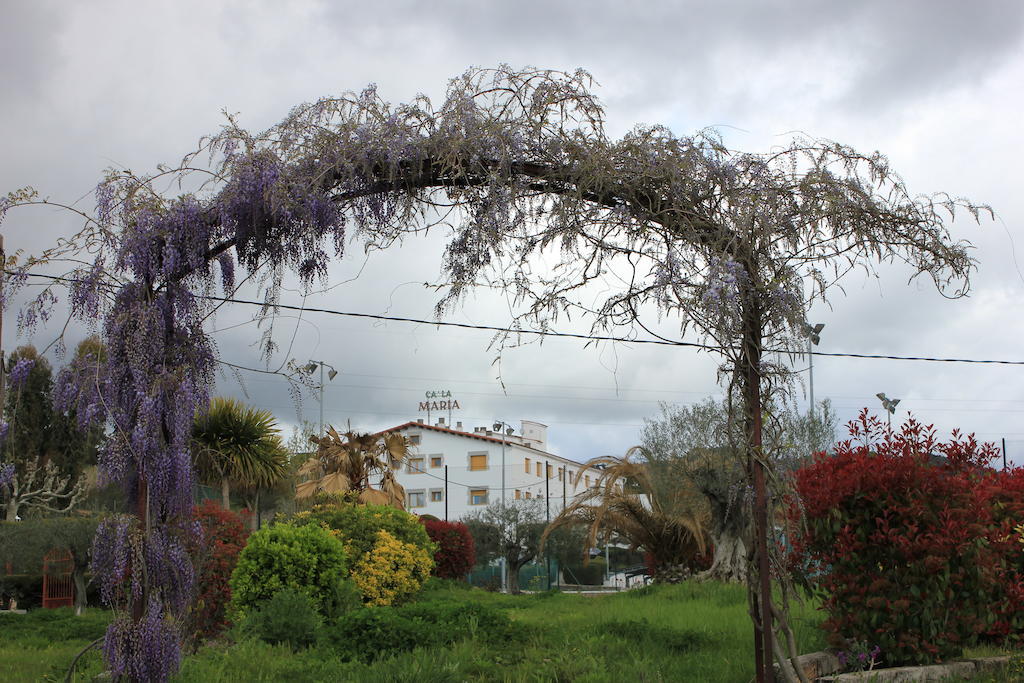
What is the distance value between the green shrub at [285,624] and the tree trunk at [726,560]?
951cm

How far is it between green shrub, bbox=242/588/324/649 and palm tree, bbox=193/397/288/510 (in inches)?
443

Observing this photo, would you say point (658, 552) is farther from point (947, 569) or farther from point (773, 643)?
point (773, 643)

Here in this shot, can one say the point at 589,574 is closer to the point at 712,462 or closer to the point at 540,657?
the point at 712,462

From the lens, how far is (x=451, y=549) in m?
21.7

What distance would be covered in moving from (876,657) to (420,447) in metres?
45.3

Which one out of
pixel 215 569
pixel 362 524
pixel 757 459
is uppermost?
pixel 757 459

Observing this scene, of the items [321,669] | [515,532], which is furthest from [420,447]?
[321,669]

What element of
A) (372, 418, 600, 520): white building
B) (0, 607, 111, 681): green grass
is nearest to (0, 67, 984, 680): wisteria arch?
(0, 607, 111, 681): green grass

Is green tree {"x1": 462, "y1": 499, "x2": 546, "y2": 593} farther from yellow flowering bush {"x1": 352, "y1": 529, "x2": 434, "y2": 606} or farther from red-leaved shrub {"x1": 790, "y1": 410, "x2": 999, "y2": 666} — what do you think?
red-leaved shrub {"x1": 790, "y1": 410, "x2": 999, "y2": 666}

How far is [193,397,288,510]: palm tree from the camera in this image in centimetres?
2020

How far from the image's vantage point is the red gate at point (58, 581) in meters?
17.9

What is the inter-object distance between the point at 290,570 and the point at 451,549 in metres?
11.3

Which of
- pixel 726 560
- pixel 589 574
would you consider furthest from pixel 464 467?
pixel 726 560

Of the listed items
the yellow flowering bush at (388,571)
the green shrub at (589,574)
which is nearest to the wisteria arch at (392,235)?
the yellow flowering bush at (388,571)
